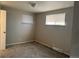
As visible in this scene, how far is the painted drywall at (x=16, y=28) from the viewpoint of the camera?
4.81 meters

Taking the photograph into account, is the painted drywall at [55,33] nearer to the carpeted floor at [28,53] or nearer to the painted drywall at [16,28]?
the carpeted floor at [28,53]

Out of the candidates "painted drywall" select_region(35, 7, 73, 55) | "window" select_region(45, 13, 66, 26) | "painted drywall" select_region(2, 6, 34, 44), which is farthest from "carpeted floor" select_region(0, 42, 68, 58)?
"window" select_region(45, 13, 66, 26)

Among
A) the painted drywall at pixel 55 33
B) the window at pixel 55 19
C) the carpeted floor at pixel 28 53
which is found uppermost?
the window at pixel 55 19

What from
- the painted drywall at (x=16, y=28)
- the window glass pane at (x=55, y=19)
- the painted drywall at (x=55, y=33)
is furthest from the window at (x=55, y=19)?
the painted drywall at (x=16, y=28)

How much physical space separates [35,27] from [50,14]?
1760 millimetres

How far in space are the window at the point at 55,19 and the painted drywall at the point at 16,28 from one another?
4.57ft

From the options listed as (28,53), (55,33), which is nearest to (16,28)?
(28,53)

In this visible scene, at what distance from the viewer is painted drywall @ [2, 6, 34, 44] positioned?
15.8 feet

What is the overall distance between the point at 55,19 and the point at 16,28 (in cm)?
237

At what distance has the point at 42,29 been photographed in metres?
5.48

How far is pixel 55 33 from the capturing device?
4.41m

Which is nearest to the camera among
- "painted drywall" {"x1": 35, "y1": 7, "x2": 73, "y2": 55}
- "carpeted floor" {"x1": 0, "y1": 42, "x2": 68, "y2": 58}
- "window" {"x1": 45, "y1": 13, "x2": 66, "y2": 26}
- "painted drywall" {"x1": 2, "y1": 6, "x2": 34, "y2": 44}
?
"carpeted floor" {"x1": 0, "y1": 42, "x2": 68, "y2": 58}

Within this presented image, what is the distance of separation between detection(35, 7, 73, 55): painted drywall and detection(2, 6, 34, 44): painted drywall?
652 mm

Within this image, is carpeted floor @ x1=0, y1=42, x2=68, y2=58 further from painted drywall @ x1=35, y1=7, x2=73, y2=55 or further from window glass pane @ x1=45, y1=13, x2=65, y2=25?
window glass pane @ x1=45, y1=13, x2=65, y2=25
